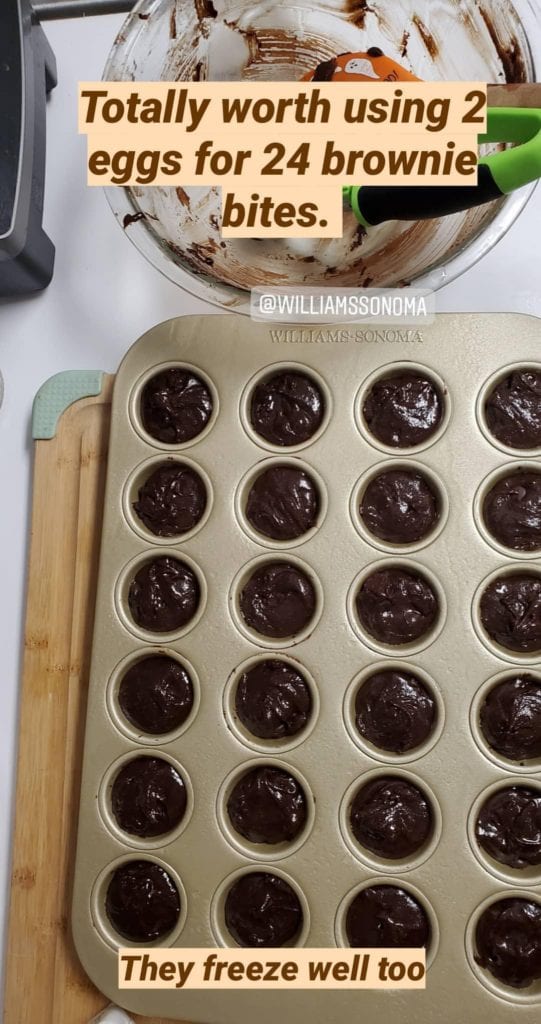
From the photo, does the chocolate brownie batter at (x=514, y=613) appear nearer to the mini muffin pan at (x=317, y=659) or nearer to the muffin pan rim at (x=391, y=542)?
the mini muffin pan at (x=317, y=659)

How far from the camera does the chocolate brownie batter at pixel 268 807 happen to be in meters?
1.75

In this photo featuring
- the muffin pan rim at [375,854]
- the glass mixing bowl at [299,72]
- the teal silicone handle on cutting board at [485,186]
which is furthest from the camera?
the muffin pan rim at [375,854]

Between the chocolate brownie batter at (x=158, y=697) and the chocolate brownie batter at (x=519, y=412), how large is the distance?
0.90m

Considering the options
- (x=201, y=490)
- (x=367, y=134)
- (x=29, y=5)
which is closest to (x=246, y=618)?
(x=201, y=490)

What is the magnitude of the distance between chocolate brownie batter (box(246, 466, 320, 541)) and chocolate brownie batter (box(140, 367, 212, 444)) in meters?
0.22

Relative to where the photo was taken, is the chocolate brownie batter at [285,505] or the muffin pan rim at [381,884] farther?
the chocolate brownie batter at [285,505]

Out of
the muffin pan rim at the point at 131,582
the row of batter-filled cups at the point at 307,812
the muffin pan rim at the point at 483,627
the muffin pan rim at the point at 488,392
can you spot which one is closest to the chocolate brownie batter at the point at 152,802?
the row of batter-filled cups at the point at 307,812

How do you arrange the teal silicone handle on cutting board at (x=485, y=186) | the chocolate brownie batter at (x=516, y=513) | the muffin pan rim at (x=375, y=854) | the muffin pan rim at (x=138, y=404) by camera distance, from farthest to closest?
1. the muffin pan rim at (x=138, y=404)
2. the chocolate brownie batter at (x=516, y=513)
3. the muffin pan rim at (x=375, y=854)
4. the teal silicone handle on cutting board at (x=485, y=186)

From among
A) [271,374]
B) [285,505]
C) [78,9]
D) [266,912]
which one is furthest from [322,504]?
[78,9]

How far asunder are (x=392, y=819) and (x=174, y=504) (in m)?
0.84

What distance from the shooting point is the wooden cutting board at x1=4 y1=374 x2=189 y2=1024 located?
1803 mm

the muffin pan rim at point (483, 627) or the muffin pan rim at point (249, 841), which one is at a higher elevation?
the muffin pan rim at point (483, 627)

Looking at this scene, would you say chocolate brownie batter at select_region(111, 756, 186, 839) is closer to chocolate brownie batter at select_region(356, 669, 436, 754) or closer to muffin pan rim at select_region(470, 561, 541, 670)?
chocolate brownie batter at select_region(356, 669, 436, 754)

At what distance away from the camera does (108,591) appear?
184cm
